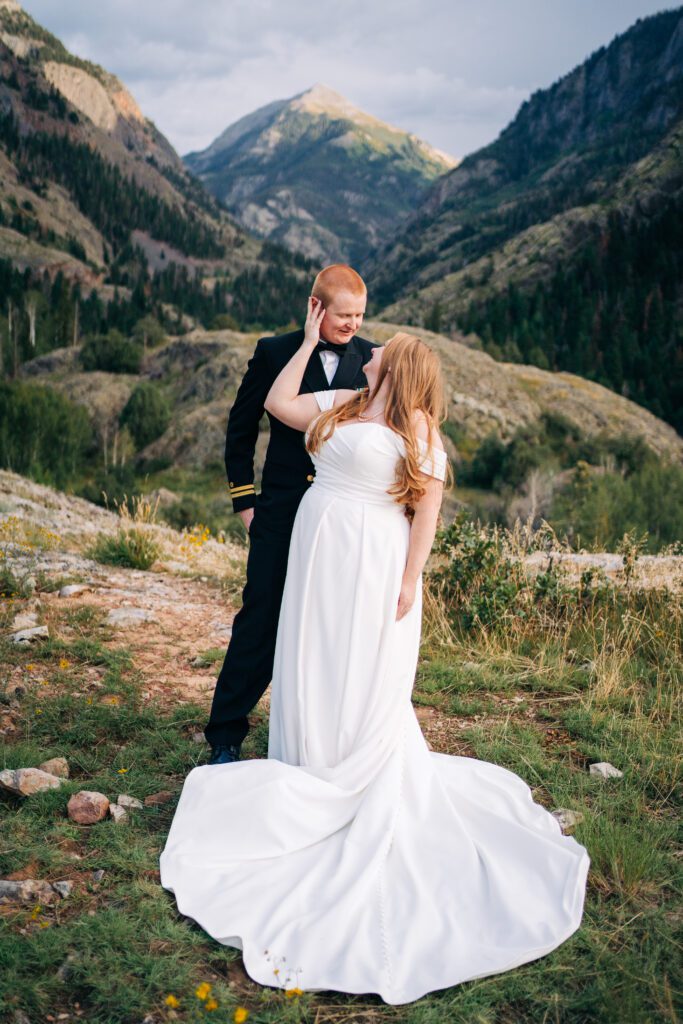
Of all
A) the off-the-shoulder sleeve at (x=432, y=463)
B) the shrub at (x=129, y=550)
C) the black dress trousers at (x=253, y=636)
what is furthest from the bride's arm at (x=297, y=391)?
the shrub at (x=129, y=550)

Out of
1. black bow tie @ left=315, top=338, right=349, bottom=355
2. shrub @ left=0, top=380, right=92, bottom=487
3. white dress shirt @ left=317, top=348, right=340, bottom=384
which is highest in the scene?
black bow tie @ left=315, top=338, right=349, bottom=355

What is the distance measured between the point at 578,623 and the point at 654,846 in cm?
301

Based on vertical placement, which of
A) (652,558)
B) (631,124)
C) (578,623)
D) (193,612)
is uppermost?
(631,124)

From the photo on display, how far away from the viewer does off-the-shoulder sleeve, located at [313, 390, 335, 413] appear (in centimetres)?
321

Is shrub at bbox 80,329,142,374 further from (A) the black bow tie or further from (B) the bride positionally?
(B) the bride

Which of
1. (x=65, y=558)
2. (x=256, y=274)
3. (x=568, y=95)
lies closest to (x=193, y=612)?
(x=65, y=558)

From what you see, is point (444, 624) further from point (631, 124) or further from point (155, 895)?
point (631, 124)

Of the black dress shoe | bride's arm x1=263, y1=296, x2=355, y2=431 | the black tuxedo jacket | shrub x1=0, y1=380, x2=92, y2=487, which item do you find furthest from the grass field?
shrub x1=0, y1=380, x2=92, y2=487

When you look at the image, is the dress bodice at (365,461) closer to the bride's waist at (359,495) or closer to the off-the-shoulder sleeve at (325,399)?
the bride's waist at (359,495)

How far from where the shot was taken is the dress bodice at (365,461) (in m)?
2.97

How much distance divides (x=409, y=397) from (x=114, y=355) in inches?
1194

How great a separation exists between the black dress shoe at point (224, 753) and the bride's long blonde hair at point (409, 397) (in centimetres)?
158

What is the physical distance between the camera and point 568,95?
200 metres

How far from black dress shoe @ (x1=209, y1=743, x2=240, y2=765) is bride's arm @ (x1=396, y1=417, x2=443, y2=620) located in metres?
1.19
